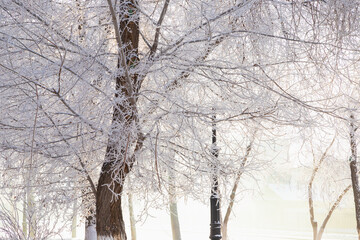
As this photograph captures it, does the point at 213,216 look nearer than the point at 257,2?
No

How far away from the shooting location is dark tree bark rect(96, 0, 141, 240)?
5532 mm

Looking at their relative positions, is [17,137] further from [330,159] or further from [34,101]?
[330,159]

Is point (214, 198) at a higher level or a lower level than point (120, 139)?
lower

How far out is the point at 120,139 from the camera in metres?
5.71

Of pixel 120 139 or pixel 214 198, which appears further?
pixel 214 198

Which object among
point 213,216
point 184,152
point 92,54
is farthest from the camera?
point 213,216

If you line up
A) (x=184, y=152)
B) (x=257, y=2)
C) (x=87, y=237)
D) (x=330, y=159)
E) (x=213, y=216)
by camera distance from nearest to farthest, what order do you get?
(x=257, y=2) < (x=184, y=152) < (x=213, y=216) < (x=87, y=237) < (x=330, y=159)

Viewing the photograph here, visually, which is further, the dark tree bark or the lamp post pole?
the lamp post pole

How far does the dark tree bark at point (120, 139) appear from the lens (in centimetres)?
553

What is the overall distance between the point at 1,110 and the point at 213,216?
3.60 m

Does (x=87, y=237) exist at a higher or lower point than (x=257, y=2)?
lower

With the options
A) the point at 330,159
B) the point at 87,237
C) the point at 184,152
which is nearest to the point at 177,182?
the point at 184,152

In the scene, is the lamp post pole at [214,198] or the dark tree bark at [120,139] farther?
the lamp post pole at [214,198]

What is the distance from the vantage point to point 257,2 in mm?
5238
